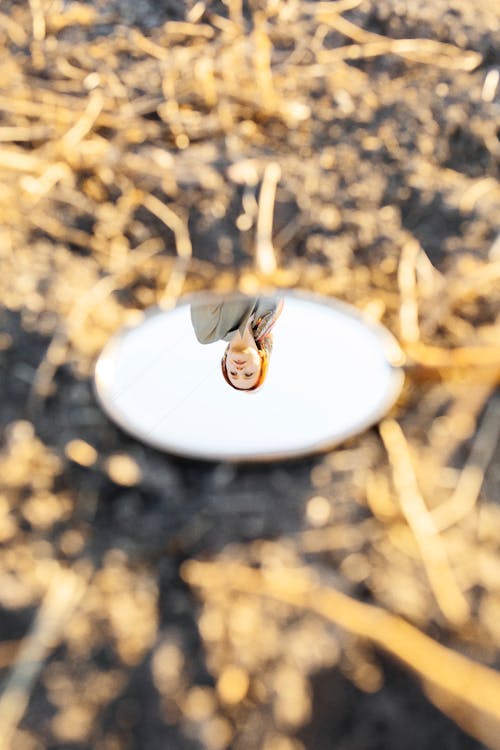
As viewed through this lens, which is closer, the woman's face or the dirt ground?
the dirt ground

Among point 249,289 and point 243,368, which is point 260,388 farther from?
point 249,289

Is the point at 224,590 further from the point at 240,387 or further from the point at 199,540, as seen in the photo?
the point at 240,387

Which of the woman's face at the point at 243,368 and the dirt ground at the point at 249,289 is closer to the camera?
the dirt ground at the point at 249,289

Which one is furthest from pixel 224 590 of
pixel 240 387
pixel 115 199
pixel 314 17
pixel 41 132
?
pixel 314 17

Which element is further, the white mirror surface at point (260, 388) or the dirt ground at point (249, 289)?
the white mirror surface at point (260, 388)

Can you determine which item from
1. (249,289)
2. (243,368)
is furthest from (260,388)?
(249,289)
